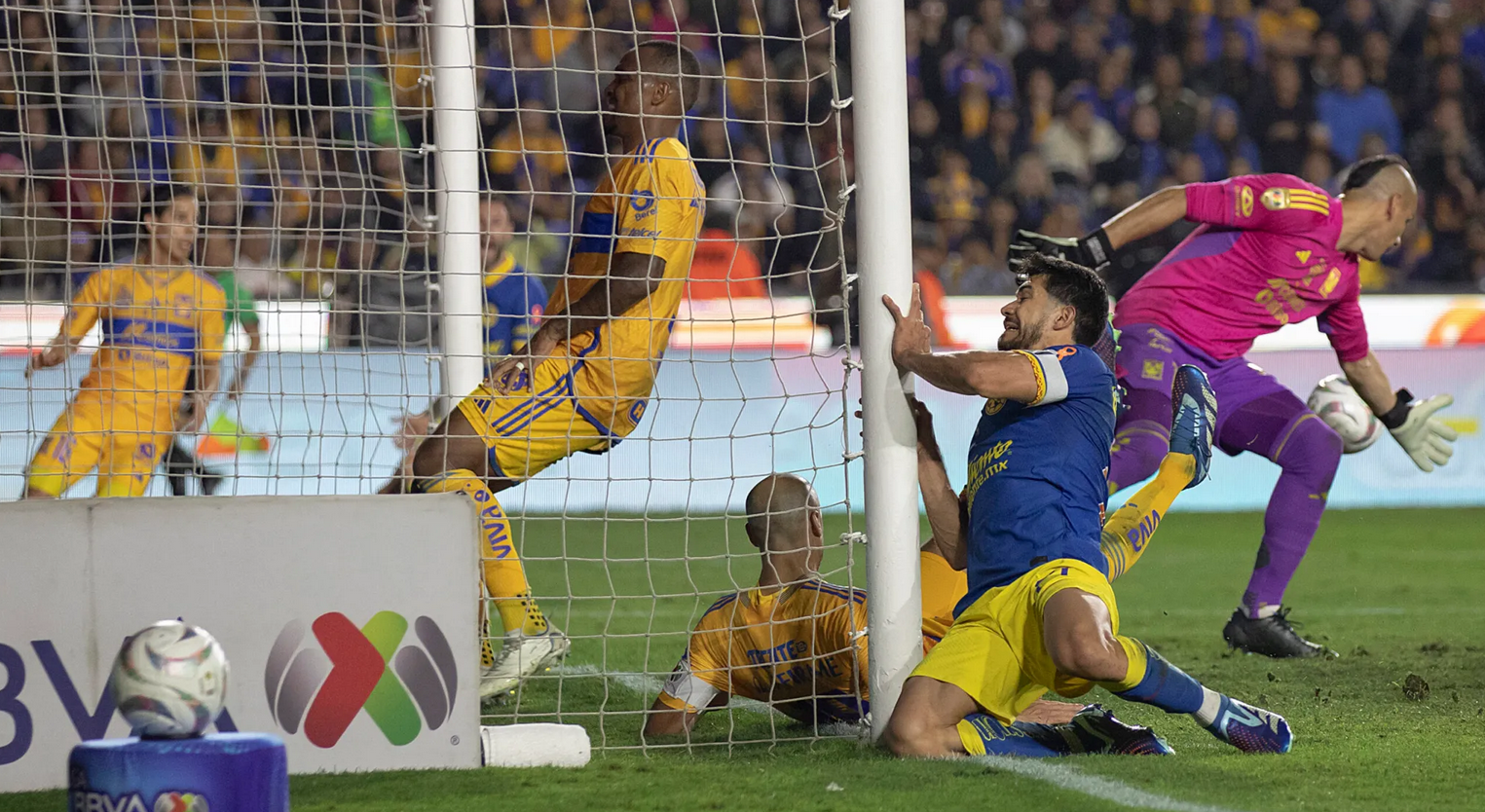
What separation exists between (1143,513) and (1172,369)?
1.42 m

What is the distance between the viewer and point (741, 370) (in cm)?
1055

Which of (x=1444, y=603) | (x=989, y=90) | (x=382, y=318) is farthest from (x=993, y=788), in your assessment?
(x=989, y=90)

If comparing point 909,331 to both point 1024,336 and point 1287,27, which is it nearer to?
point 1024,336

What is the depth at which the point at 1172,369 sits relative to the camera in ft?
18.2

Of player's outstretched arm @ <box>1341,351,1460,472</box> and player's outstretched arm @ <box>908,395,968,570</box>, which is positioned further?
player's outstretched arm @ <box>1341,351,1460,472</box>

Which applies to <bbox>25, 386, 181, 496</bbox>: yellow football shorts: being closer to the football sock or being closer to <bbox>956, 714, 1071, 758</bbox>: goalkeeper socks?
<bbox>956, 714, 1071, 758</bbox>: goalkeeper socks

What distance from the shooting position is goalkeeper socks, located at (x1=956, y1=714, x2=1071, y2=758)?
3.62 m

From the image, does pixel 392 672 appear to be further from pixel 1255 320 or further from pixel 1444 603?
pixel 1444 603

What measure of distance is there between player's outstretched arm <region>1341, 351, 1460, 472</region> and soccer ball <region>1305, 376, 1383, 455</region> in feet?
1.21

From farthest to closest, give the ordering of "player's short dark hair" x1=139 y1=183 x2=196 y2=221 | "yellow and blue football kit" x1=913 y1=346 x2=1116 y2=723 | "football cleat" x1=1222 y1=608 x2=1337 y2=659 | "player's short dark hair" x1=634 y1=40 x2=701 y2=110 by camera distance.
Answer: "player's short dark hair" x1=139 y1=183 x2=196 y2=221, "football cleat" x1=1222 y1=608 x2=1337 y2=659, "player's short dark hair" x1=634 y1=40 x2=701 y2=110, "yellow and blue football kit" x1=913 y1=346 x2=1116 y2=723

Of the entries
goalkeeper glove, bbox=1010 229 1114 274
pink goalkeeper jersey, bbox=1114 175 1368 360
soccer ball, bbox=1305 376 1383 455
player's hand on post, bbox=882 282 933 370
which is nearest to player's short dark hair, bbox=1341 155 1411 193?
pink goalkeeper jersey, bbox=1114 175 1368 360

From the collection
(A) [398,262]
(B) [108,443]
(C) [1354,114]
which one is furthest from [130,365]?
(C) [1354,114]

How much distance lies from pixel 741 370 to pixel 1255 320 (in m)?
5.21

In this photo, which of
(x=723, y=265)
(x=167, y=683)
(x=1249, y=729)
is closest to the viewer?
(x=167, y=683)
